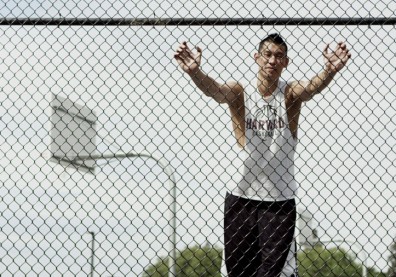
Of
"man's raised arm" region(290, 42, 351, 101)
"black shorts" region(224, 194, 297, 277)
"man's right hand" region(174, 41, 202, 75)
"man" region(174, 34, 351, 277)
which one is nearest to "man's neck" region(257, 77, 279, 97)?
"man" region(174, 34, 351, 277)

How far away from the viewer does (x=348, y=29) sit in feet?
14.2

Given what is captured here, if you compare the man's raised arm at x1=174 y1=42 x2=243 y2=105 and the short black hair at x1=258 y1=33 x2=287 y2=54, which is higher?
the short black hair at x1=258 y1=33 x2=287 y2=54

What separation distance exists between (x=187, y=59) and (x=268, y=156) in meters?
0.68

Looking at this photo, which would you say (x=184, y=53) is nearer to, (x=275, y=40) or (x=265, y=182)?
(x=275, y=40)

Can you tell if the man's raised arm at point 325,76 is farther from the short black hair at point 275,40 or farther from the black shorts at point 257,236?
the black shorts at point 257,236

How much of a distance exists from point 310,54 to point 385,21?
476mm

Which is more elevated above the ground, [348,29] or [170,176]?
[348,29]

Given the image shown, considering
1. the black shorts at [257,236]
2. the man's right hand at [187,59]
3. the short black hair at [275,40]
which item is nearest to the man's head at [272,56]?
the short black hair at [275,40]

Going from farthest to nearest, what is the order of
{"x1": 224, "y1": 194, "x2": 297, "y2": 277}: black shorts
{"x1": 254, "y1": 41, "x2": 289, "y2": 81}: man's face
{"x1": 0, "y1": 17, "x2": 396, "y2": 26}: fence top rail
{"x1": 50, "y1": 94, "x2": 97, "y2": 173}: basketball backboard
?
{"x1": 50, "y1": 94, "x2": 97, "y2": 173}: basketball backboard → {"x1": 0, "y1": 17, "x2": 396, "y2": 26}: fence top rail → {"x1": 254, "y1": 41, "x2": 289, "y2": 81}: man's face → {"x1": 224, "y1": 194, "x2": 297, "y2": 277}: black shorts

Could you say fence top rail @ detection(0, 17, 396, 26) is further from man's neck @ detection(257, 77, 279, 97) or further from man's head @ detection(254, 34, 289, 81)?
man's neck @ detection(257, 77, 279, 97)

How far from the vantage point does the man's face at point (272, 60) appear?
4.13 meters

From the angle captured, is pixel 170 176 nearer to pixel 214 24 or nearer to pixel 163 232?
pixel 163 232

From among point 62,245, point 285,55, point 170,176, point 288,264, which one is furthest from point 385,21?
point 170,176

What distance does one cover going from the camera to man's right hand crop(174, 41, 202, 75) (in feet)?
13.4
